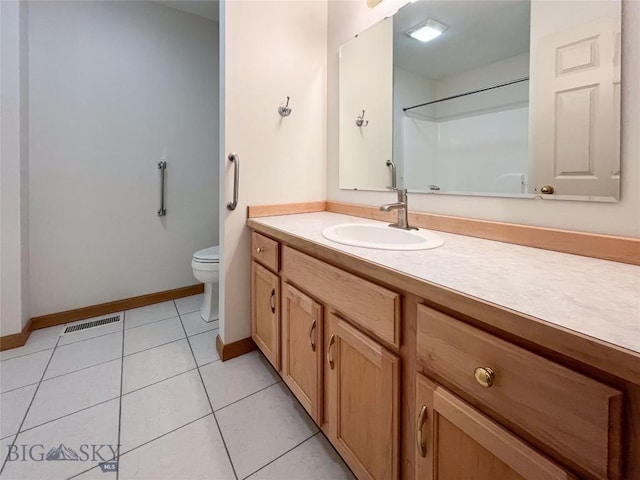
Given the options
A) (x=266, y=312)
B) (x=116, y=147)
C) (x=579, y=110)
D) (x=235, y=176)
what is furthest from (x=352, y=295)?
(x=116, y=147)

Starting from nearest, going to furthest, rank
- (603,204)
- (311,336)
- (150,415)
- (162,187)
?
(603,204)
(311,336)
(150,415)
(162,187)

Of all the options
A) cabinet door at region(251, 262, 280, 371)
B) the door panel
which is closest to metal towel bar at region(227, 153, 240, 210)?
cabinet door at region(251, 262, 280, 371)

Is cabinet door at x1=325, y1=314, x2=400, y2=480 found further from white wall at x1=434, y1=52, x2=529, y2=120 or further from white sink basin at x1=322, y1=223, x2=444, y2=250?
white wall at x1=434, y1=52, x2=529, y2=120

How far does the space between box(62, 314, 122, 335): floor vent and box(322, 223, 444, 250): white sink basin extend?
1.95 meters

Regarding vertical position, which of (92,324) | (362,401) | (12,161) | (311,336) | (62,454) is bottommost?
(62,454)

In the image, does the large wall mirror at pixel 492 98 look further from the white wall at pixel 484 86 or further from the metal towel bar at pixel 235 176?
the metal towel bar at pixel 235 176

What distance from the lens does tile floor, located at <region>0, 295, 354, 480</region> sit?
1093 mm

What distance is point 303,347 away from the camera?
122cm

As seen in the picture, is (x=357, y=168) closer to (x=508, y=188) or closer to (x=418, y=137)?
(x=418, y=137)

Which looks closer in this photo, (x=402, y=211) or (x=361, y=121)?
(x=402, y=211)

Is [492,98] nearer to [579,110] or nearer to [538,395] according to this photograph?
[579,110]

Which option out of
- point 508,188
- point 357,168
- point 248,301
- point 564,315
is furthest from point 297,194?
point 564,315

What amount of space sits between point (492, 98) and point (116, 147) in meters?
2.51

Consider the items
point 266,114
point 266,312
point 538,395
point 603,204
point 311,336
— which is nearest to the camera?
point 538,395
